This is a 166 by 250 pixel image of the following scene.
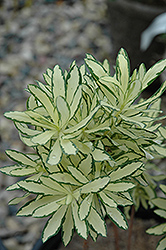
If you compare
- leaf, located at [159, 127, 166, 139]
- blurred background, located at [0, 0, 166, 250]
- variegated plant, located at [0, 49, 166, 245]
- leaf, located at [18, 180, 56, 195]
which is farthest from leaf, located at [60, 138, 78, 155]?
blurred background, located at [0, 0, 166, 250]

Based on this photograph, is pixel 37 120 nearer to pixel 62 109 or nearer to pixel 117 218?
pixel 62 109

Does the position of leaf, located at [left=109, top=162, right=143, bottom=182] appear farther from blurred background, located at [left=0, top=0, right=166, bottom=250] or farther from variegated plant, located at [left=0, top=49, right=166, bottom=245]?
blurred background, located at [left=0, top=0, right=166, bottom=250]

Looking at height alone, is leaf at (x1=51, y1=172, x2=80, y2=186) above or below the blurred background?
below

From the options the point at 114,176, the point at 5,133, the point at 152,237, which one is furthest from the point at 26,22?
the point at 114,176

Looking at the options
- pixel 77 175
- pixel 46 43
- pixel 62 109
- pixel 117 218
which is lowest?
pixel 117 218

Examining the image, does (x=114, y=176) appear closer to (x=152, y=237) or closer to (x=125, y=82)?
(x=125, y=82)

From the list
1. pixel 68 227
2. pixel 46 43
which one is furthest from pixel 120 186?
pixel 46 43

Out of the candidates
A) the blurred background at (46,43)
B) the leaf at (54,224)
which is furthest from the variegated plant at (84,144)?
the blurred background at (46,43)
